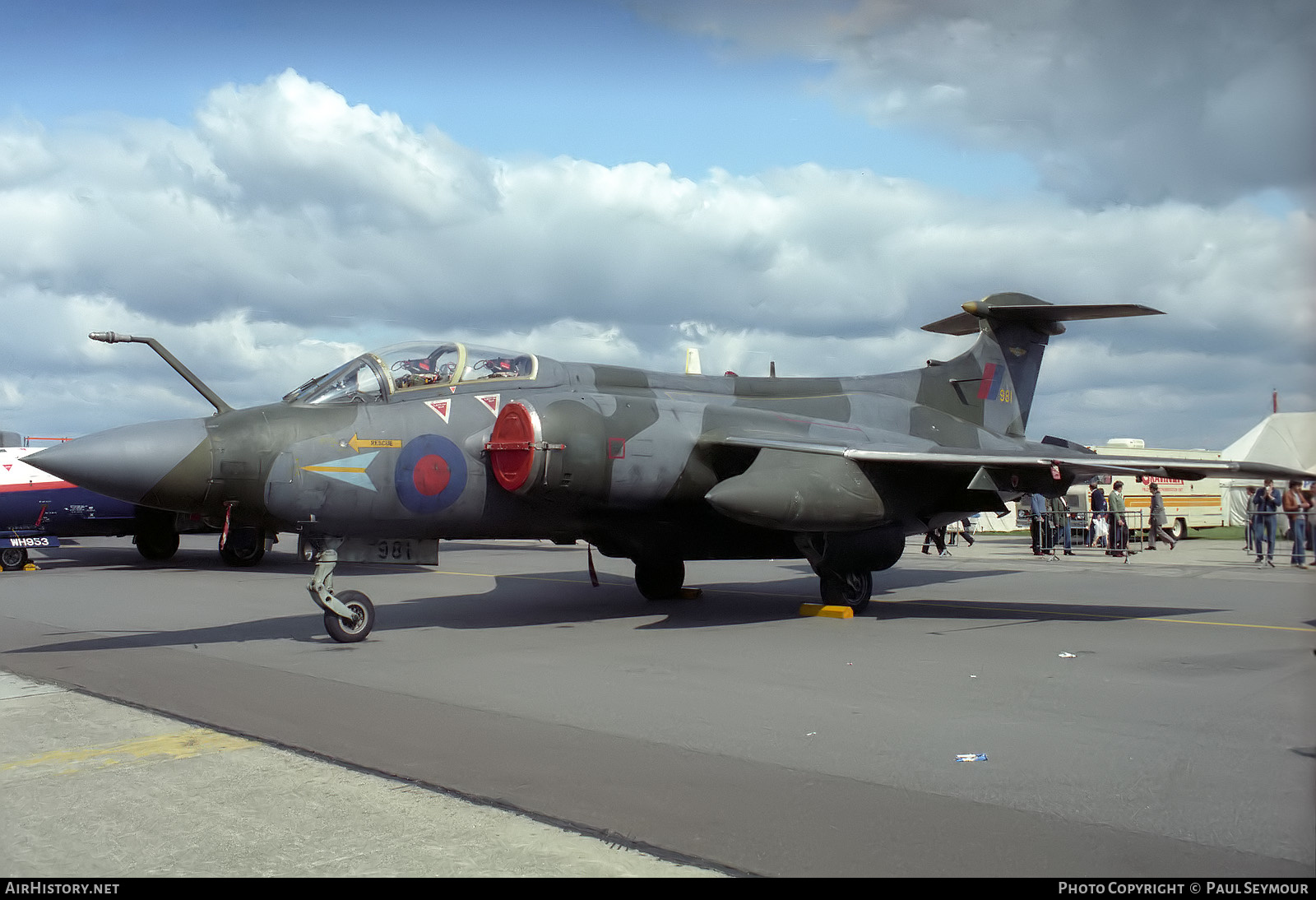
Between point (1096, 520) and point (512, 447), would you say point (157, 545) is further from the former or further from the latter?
point (1096, 520)

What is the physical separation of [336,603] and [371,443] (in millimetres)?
Result: 1623

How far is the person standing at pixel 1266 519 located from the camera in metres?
5.47

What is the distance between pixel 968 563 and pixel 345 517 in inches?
567

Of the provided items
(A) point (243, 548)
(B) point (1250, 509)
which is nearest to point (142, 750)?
(B) point (1250, 509)

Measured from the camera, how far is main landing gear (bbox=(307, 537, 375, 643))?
9.55m

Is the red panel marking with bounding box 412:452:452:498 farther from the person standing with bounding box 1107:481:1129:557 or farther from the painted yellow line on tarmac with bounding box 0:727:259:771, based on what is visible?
the person standing with bounding box 1107:481:1129:557

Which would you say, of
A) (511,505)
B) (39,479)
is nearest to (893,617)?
(511,505)

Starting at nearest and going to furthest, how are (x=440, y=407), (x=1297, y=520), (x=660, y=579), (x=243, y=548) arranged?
(x=1297, y=520) < (x=440, y=407) < (x=660, y=579) < (x=243, y=548)

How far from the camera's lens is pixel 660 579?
13.5 metres

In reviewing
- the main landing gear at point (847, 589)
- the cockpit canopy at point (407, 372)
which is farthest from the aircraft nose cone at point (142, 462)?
the main landing gear at point (847, 589)

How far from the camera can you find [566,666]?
8461mm

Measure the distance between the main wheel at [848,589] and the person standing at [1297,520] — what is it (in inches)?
Answer: 309

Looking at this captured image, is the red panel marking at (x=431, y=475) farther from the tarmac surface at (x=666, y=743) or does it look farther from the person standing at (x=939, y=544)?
the person standing at (x=939, y=544)
